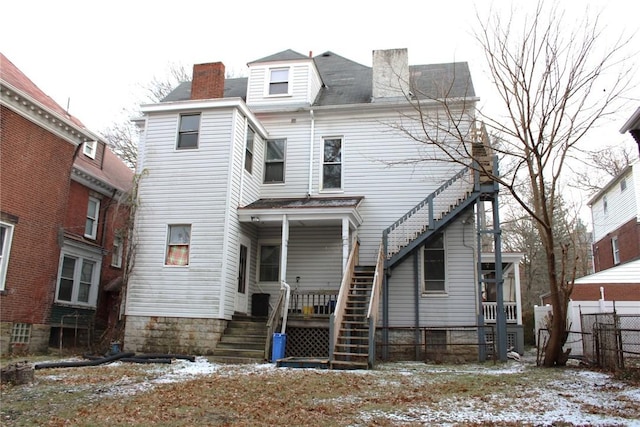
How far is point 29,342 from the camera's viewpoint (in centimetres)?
1412

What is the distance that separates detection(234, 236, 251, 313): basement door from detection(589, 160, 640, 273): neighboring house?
16.9 meters

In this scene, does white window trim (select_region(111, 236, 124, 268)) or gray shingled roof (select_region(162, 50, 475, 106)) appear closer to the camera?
gray shingled roof (select_region(162, 50, 475, 106))

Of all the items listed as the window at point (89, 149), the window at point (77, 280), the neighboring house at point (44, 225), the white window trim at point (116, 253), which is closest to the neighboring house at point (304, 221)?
the neighboring house at point (44, 225)

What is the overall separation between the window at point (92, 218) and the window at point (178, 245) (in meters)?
5.66

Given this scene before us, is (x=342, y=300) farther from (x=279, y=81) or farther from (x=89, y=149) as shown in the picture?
(x=89, y=149)

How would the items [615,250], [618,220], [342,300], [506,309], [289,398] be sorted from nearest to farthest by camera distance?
[289,398] → [342,300] → [506,309] → [618,220] → [615,250]

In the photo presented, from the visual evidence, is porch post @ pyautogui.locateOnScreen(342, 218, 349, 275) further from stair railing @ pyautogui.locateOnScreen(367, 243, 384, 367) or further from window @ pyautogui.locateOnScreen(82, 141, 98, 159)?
window @ pyautogui.locateOnScreen(82, 141, 98, 159)

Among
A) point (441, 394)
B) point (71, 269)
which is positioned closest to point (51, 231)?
point (71, 269)

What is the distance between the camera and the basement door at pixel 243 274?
14.9 meters

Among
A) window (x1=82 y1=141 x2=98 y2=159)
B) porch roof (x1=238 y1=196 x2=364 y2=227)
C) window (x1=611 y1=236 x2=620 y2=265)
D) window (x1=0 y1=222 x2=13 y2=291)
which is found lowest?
window (x1=0 y1=222 x2=13 y2=291)

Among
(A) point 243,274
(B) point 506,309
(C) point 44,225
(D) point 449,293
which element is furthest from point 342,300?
(B) point 506,309

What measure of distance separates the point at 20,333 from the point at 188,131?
732cm

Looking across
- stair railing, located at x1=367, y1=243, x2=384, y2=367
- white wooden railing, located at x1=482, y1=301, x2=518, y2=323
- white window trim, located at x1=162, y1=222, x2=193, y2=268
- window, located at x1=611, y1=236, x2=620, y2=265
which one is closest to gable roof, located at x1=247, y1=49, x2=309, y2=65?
white window trim, located at x1=162, y1=222, x2=193, y2=268

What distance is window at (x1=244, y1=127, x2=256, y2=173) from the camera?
15552 mm
